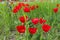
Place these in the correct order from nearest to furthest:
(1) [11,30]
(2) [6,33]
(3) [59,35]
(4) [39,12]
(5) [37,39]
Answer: (5) [37,39]
(3) [59,35]
(2) [6,33]
(1) [11,30]
(4) [39,12]

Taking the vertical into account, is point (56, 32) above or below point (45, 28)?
below

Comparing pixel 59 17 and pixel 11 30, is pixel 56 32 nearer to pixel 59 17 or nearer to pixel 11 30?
pixel 59 17

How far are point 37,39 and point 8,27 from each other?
393 mm

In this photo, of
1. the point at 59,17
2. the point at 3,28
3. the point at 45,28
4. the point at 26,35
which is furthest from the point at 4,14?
the point at 45,28

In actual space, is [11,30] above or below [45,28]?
below

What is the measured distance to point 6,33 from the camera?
176 cm

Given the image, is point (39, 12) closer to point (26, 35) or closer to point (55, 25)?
point (55, 25)

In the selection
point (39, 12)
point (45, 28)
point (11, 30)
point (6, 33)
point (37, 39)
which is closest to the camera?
point (45, 28)

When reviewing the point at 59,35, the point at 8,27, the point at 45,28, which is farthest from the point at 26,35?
the point at 8,27

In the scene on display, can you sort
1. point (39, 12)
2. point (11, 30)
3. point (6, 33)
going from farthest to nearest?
point (39, 12), point (11, 30), point (6, 33)

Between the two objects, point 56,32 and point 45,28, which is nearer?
point 45,28

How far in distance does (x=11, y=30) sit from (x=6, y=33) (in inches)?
5.4

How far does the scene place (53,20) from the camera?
192cm

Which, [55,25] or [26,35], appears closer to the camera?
[26,35]
